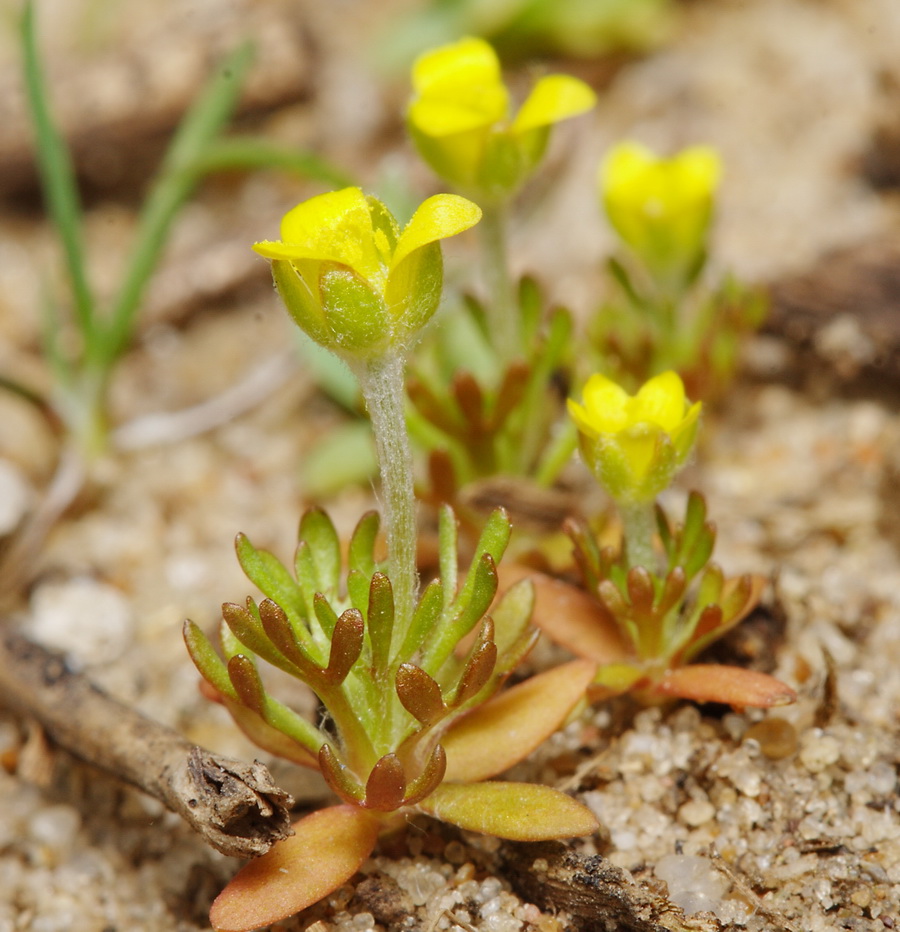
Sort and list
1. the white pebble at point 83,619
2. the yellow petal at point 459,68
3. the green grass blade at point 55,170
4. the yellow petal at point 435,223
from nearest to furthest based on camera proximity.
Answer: the yellow petal at point 435,223 → the yellow petal at point 459,68 → the white pebble at point 83,619 → the green grass blade at point 55,170

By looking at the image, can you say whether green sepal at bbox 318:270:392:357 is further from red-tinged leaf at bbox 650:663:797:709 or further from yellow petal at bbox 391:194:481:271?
red-tinged leaf at bbox 650:663:797:709

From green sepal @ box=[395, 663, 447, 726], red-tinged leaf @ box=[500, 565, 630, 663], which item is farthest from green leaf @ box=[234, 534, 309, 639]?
red-tinged leaf @ box=[500, 565, 630, 663]

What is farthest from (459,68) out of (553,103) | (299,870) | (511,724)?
(299,870)

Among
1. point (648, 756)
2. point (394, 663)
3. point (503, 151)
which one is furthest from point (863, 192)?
point (394, 663)

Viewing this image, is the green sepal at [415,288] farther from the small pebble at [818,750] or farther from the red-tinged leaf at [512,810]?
the small pebble at [818,750]

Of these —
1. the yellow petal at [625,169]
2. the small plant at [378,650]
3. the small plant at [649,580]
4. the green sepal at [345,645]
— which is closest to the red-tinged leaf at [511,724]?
the small plant at [378,650]

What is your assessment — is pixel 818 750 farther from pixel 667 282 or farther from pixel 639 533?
pixel 667 282
